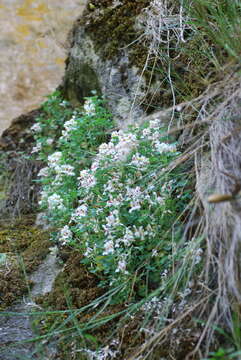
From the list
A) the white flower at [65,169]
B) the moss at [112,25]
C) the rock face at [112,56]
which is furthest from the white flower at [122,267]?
the moss at [112,25]

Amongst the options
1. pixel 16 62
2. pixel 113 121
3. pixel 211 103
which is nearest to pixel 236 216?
pixel 211 103

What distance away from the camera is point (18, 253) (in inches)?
93.3

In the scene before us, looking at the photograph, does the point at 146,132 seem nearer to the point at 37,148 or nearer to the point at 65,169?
the point at 65,169

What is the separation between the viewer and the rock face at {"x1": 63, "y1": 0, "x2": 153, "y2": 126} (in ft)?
8.57

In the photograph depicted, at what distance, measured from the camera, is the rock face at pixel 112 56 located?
8.57 ft

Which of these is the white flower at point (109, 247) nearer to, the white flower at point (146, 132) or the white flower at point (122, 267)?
the white flower at point (122, 267)

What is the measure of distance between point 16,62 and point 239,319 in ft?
10.2

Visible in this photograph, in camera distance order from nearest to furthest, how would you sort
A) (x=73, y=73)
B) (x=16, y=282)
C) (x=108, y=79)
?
(x=16, y=282), (x=108, y=79), (x=73, y=73)

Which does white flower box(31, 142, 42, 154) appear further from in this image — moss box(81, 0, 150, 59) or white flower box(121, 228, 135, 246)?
white flower box(121, 228, 135, 246)

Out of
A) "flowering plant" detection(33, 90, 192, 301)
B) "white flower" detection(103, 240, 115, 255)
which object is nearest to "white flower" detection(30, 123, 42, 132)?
"flowering plant" detection(33, 90, 192, 301)

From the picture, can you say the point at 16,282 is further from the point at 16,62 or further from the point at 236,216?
the point at 16,62

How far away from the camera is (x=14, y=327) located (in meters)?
1.84

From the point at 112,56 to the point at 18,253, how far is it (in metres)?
1.25

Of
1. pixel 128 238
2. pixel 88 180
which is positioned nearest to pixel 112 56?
pixel 88 180
